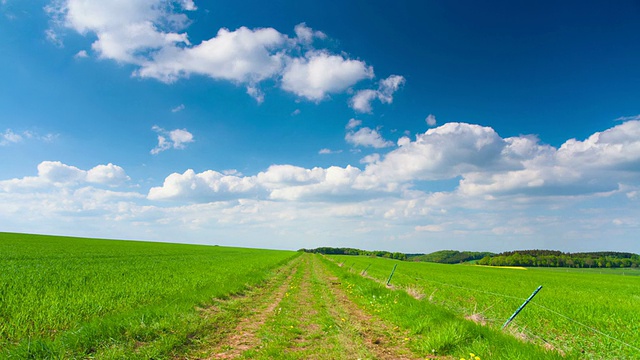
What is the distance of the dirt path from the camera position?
271 inches

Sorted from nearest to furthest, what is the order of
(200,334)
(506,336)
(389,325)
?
(506,336), (200,334), (389,325)

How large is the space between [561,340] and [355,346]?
6.23 m

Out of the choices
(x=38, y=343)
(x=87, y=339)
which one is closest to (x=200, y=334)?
(x=87, y=339)

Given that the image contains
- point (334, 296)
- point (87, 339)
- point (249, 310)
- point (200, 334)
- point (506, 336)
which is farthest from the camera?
point (334, 296)

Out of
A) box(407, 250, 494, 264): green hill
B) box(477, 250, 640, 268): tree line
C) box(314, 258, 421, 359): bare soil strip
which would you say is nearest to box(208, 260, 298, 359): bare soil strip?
A: box(314, 258, 421, 359): bare soil strip

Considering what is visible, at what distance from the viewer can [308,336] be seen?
826cm

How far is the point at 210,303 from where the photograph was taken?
11.9 metres

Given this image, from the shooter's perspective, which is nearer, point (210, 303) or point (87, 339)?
point (87, 339)

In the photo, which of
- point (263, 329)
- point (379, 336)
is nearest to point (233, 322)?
point (263, 329)

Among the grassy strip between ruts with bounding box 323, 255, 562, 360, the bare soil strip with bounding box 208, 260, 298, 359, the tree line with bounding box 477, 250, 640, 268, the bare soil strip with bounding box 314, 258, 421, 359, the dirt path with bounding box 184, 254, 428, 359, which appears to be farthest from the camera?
the tree line with bounding box 477, 250, 640, 268

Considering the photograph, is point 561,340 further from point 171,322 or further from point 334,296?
point 171,322

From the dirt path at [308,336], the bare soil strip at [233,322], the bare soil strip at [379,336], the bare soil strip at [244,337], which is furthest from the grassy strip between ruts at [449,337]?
the bare soil strip at [233,322]

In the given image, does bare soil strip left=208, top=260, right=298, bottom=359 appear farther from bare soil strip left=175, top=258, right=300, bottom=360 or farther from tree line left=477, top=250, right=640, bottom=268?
tree line left=477, top=250, right=640, bottom=268

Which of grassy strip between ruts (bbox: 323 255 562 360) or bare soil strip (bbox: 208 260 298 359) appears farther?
bare soil strip (bbox: 208 260 298 359)
